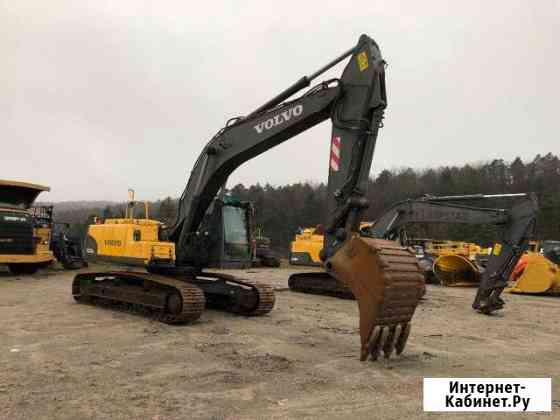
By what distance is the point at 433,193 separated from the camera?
252ft

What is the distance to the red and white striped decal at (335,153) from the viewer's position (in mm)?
7478

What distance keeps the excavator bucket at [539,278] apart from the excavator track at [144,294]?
12.4 meters

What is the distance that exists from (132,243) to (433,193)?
233 feet

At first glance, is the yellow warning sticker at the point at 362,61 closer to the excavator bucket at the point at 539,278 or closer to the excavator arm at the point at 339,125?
the excavator arm at the point at 339,125

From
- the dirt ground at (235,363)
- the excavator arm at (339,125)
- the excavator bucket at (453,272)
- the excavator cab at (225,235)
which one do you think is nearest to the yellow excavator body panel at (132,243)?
the excavator cab at (225,235)

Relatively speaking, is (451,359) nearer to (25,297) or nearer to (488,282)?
(488,282)

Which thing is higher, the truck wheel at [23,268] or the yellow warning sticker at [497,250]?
the yellow warning sticker at [497,250]

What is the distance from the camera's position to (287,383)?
18.4ft

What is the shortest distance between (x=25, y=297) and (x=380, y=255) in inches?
375

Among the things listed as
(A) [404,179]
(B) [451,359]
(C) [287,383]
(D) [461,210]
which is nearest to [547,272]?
(D) [461,210]

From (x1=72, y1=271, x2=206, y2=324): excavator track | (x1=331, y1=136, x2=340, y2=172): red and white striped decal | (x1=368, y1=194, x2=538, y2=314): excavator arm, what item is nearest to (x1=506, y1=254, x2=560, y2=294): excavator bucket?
(x1=368, y1=194, x2=538, y2=314): excavator arm

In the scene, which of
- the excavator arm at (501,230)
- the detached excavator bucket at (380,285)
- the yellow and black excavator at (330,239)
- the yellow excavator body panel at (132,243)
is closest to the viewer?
the detached excavator bucket at (380,285)

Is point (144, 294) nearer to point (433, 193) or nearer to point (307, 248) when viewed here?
point (307, 248)

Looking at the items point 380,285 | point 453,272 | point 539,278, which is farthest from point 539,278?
point 380,285
